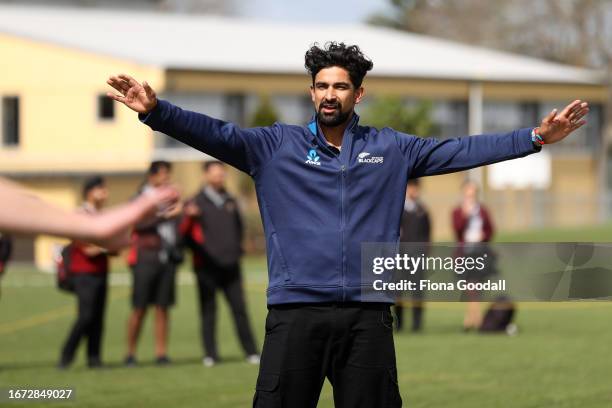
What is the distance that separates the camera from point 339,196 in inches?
255

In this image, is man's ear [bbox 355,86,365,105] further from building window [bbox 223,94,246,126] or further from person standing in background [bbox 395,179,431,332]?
building window [bbox 223,94,246,126]

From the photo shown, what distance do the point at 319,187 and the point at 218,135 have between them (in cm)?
55

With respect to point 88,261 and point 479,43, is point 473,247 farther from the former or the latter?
point 479,43

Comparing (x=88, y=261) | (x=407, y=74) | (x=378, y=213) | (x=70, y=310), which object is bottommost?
(x=70, y=310)

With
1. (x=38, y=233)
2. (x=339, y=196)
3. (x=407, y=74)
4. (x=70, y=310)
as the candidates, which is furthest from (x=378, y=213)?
(x=407, y=74)

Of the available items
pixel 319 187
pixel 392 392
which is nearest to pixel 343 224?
pixel 319 187

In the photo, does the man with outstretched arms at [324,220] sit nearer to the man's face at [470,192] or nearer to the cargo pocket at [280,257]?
the cargo pocket at [280,257]

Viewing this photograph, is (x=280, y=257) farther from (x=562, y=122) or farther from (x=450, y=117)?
(x=450, y=117)

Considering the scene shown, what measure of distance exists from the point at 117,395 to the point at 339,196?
6301 mm

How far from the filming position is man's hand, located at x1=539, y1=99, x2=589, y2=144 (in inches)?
263

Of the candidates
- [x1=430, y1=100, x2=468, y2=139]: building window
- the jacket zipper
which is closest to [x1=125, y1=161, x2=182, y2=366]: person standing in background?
the jacket zipper

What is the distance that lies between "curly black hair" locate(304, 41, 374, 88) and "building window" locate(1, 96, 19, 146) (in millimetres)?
45759

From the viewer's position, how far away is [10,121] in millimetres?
51250

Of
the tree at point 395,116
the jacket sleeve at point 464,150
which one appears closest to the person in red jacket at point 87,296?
the jacket sleeve at point 464,150
